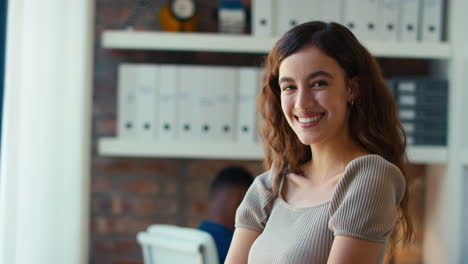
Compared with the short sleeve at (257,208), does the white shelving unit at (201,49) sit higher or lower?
higher

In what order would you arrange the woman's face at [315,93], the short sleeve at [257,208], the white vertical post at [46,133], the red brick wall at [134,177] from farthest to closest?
the red brick wall at [134,177] < the white vertical post at [46,133] < the short sleeve at [257,208] < the woman's face at [315,93]

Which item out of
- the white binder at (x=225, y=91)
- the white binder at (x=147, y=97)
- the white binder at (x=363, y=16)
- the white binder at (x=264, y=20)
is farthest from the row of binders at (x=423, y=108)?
the white binder at (x=147, y=97)

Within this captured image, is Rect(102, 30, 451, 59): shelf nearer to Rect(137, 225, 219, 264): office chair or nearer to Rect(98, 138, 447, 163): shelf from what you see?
Rect(98, 138, 447, 163): shelf

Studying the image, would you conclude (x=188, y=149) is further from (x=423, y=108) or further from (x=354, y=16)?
(x=423, y=108)

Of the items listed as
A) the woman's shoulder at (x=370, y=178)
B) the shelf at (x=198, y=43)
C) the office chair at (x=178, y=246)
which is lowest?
the office chair at (x=178, y=246)

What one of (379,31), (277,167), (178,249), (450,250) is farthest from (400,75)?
(277,167)

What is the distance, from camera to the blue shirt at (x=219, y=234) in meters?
2.20

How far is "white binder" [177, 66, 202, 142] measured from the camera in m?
2.41

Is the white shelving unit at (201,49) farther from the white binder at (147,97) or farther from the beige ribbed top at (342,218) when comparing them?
the beige ribbed top at (342,218)

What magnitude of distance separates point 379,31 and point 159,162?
1.13 meters

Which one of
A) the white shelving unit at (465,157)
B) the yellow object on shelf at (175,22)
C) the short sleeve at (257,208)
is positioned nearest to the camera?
the short sleeve at (257,208)

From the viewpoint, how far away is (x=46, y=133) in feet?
6.58

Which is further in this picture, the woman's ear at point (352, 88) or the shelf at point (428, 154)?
the shelf at point (428, 154)

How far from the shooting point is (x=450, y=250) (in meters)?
2.40
